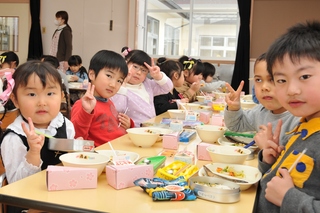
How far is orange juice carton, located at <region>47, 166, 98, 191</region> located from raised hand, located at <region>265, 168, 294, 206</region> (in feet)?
1.82

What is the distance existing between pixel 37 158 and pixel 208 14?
6788mm

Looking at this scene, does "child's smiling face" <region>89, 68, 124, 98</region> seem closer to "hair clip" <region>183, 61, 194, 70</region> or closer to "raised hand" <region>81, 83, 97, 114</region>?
"raised hand" <region>81, 83, 97, 114</region>

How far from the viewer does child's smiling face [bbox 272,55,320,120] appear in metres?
1.11

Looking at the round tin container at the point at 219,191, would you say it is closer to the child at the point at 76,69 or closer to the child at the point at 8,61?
the child at the point at 8,61

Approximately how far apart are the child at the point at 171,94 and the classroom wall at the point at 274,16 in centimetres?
349

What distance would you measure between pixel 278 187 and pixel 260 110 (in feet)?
3.38

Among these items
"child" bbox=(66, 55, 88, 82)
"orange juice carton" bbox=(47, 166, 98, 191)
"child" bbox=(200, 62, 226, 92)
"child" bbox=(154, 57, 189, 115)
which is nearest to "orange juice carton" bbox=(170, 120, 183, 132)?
"orange juice carton" bbox=(47, 166, 98, 191)

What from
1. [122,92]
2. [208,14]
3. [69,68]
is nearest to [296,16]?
[208,14]

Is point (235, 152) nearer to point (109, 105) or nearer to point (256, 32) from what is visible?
point (109, 105)

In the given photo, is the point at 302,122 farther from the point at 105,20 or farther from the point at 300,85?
the point at 105,20

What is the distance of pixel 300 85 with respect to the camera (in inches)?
43.9

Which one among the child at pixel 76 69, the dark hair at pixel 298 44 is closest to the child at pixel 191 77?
the child at pixel 76 69

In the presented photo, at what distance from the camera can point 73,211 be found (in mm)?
1013

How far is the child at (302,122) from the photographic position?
1.10 metres
